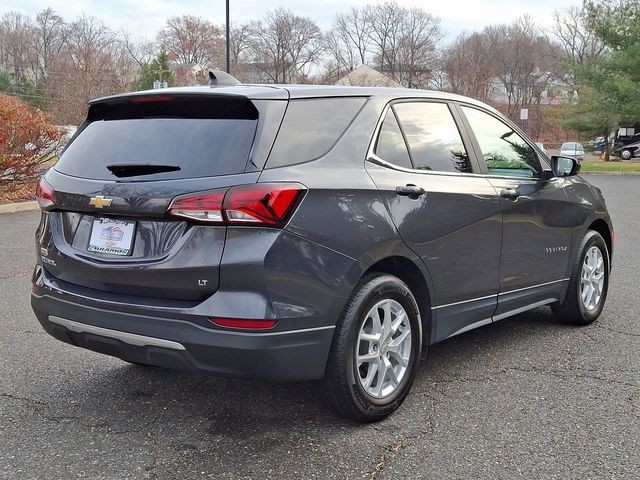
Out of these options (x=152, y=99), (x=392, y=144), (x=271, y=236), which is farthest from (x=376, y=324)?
(x=152, y=99)

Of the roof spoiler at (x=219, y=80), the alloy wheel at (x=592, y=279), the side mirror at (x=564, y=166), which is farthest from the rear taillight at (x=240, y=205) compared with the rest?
the alloy wheel at (x=592, y=279)

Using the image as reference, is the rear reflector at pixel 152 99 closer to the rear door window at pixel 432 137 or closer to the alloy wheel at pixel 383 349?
the rear door window at pixel 432 137

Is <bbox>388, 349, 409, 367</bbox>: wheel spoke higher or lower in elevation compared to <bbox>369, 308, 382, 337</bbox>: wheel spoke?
lower

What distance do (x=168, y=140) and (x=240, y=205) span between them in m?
0.62

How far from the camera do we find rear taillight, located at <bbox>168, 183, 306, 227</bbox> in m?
2.84

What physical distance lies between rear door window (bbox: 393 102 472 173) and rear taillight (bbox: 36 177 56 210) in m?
1.89

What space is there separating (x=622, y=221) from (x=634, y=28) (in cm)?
2257

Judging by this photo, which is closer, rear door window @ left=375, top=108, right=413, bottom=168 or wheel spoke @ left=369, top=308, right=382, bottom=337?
wheel spoke @ left=369, top=308, right=382, bottom=337

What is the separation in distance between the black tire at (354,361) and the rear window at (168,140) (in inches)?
33.7

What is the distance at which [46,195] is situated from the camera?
11.5ft

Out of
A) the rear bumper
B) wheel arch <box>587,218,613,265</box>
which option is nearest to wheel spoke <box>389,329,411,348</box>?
the rear bumper

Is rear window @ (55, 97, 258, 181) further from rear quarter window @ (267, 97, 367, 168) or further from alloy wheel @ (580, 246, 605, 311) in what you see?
alloy wheel @ (580, 246, 605, 311)

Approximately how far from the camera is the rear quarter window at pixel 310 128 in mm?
3062

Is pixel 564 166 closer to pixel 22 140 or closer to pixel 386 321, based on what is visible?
pixel 386 321
